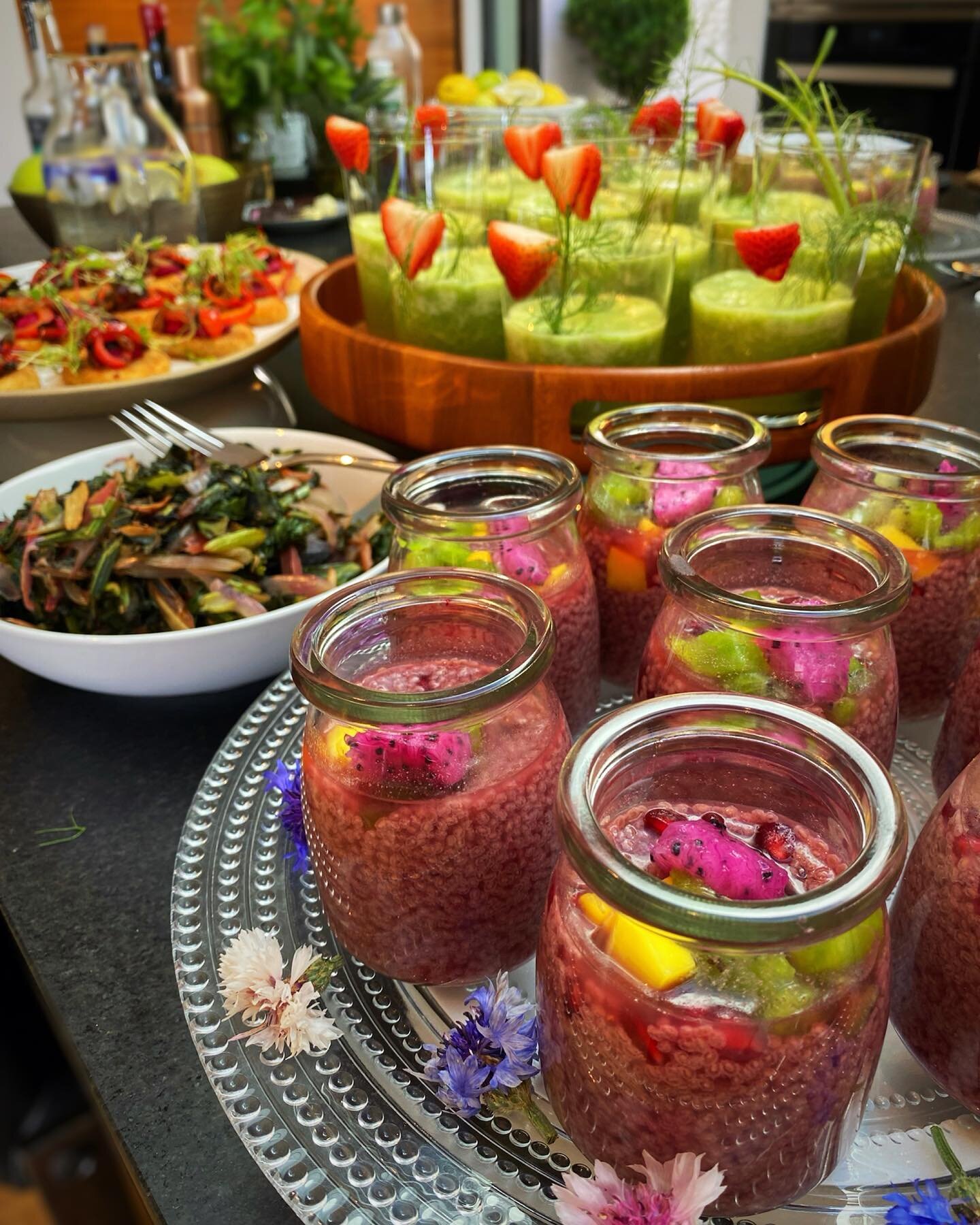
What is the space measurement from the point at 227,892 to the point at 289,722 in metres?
0.21

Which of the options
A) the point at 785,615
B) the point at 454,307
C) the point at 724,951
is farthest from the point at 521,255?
the point at 724,951

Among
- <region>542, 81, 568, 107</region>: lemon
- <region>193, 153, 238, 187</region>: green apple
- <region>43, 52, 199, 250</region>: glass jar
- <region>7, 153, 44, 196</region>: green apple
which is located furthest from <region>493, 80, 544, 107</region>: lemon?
<region>7, 153, 44, 196</region>: green apple

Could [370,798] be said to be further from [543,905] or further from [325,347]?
[325,347]

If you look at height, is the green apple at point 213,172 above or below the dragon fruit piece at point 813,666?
above

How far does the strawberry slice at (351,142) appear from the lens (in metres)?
1.52

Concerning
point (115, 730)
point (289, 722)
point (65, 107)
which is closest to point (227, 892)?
point (289, 722)

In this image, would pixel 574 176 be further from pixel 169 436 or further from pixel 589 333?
pixel 169 436

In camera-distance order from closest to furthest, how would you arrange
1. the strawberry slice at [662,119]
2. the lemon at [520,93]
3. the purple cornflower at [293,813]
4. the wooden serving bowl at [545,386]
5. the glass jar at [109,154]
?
1. the purple cornflower at [293,813]
2. the wooden serving bowl at [545,386]
3. the strawberry slice at [662,119]
4. the glass jar at [109,154]
5. the lemon at [520,93]

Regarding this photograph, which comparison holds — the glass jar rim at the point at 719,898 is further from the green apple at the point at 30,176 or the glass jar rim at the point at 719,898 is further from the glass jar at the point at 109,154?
the green apple at the point at 30,176

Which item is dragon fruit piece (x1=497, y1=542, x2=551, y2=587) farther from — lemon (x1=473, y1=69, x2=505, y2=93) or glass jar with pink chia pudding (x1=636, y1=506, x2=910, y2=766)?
lemon (x1=473, y1=69, x2=505, y2=93)

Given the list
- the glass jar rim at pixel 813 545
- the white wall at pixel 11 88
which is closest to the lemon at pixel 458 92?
the white wall at pixel 11 88

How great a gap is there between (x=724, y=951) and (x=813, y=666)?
0.93 feet

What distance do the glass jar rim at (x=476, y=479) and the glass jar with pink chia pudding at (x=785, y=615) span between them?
0.11m

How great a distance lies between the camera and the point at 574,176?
1228 mm
